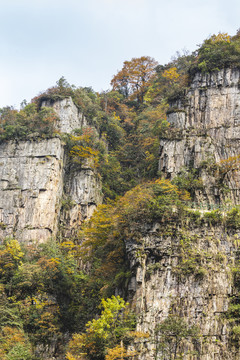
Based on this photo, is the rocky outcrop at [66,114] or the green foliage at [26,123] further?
the rocky outcrop at [66,114]

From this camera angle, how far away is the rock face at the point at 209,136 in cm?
2852

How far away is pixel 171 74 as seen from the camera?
1790 inches

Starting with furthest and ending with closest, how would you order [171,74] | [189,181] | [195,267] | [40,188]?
[171,74] < [40,188] < [189,181] < [195,267]

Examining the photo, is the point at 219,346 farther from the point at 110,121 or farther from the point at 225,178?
the point at 110,121

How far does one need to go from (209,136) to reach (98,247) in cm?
1201

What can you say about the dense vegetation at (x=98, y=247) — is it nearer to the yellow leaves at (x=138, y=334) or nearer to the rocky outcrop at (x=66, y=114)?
the yellow leaves at (x=138, y=334)

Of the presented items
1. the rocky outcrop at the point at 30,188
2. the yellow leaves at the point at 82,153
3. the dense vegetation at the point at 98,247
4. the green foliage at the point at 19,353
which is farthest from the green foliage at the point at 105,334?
the yellow leaves at the point at 82,153

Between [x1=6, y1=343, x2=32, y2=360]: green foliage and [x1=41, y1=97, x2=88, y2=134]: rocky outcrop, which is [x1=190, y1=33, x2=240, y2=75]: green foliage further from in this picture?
[x1=6, y1=343, x2=32, y2=360]: green foliage

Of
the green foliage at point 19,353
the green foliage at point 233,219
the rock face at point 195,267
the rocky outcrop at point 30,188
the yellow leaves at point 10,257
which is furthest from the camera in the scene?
the rocky outcrop at point 30,188

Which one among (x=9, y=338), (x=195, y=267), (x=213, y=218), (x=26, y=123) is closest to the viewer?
(x=195, y=267)

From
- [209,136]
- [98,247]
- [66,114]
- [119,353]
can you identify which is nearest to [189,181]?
[209,136]

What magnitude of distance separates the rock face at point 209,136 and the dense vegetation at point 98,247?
0.67m

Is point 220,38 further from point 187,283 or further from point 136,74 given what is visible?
point 187,283

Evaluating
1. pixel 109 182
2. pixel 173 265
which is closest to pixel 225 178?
pixel 173 265
